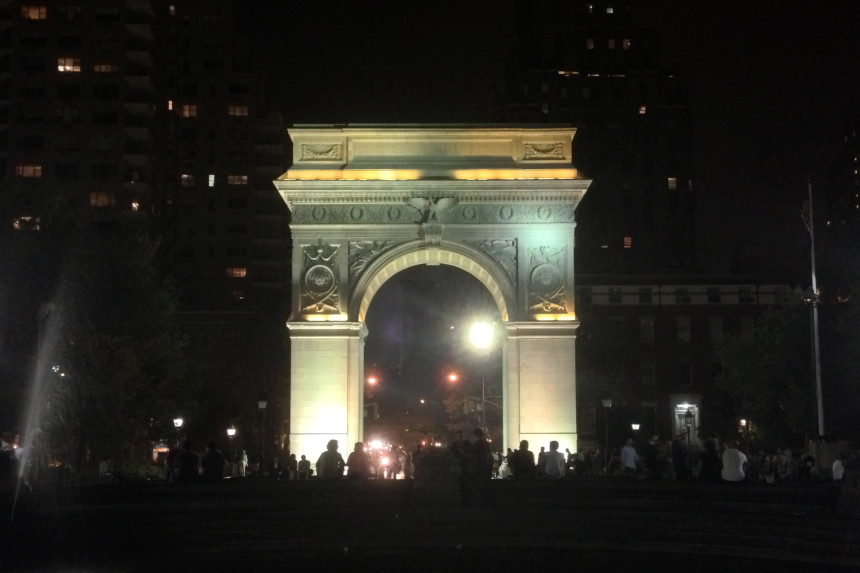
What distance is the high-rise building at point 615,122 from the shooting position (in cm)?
9819

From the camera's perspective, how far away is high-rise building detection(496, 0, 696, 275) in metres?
98.2

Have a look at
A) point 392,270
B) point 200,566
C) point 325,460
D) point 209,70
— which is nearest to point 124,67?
point 209,70

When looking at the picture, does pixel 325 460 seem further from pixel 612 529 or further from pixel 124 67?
pixel 124 67

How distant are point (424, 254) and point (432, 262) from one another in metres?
0.58

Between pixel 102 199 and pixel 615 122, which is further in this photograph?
pixel 615 122

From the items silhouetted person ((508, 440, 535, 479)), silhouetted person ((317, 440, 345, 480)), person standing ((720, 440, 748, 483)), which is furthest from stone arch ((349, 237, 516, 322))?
person standing ((720, 440, 748, 483))

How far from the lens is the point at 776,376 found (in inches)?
2048

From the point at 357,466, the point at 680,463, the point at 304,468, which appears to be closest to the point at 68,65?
the point at 304,468

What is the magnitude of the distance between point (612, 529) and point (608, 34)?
3207 inches

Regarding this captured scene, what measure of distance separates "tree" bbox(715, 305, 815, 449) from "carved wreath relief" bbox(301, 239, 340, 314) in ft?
60.7

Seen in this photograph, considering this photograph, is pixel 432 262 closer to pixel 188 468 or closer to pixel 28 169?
pixel 188 468

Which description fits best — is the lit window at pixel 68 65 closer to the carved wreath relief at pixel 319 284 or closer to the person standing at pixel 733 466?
the carved wreath relief at pixel 319 284

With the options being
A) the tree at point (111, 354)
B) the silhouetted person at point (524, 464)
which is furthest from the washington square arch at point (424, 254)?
the silhouetted person at point (524, 464)

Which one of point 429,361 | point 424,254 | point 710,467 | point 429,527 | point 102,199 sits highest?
point 102,199
